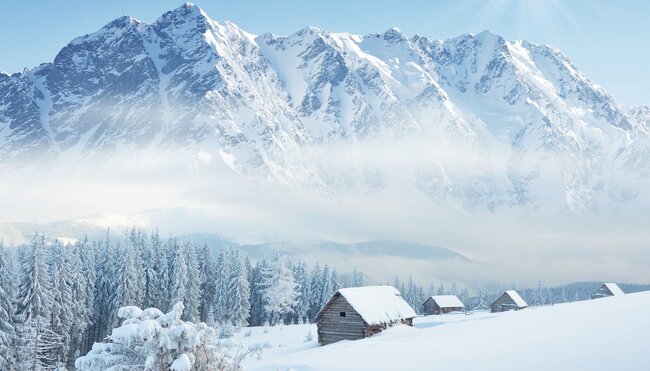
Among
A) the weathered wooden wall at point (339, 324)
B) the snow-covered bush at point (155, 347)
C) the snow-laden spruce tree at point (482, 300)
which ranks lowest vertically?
the snow-laden spruce tree at point (482, 300)

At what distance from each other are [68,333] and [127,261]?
380 inches

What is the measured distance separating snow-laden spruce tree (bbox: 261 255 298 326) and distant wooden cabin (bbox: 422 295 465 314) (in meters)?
26.7

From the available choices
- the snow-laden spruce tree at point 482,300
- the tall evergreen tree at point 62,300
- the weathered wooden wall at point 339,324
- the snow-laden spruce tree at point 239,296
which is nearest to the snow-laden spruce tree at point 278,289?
the snow-laden spruce tree at point 239,296

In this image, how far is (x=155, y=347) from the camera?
13.7 m

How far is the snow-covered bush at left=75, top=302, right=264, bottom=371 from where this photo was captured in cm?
1313

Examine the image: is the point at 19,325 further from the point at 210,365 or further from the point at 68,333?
the point at 210,365

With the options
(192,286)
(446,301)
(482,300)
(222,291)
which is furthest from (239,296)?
(482,300)

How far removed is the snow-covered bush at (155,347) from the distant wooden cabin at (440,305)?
288 feet

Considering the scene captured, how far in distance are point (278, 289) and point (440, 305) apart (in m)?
30.8

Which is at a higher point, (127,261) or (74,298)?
(127,261)

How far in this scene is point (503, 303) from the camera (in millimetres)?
86062

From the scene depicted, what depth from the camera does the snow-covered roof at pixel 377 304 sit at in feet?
143

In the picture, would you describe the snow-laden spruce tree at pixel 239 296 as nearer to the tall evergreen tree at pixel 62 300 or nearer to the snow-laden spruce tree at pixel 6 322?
the tall evergreen tree at pixel 62 300

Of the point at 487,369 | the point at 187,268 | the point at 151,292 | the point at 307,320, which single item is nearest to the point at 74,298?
the point at 151,292
